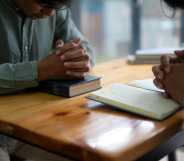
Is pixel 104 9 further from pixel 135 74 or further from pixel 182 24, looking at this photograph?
pixel 135 74

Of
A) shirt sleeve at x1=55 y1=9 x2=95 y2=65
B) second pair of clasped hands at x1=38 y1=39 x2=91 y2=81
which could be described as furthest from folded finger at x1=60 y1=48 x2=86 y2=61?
shirt sleeve at x1=55 y1=9 x2=95 y2=65

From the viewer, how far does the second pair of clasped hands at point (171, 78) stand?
0.99 meters

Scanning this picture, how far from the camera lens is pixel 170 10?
1.13 m

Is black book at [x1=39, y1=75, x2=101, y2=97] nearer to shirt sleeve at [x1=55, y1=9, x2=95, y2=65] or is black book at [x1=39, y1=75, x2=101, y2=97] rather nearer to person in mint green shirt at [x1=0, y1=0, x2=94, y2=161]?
person in mint green shirt at [x1=0, y1=0, x2=94, y2=161]

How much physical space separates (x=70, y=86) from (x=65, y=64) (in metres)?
0.08

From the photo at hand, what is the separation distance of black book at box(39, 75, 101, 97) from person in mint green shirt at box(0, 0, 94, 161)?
0.02m

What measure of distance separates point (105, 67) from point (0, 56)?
47 centimetres

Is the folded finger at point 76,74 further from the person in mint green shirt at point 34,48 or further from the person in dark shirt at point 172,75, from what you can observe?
the person in dark shirt at point 172,75

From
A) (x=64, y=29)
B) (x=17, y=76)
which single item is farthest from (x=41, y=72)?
(x=64, y=29)

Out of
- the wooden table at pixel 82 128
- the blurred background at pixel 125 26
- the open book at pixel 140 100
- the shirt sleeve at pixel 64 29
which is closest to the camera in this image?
the wooden table at pixel 82 128

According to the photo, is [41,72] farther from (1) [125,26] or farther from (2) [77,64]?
(1) [125,26]

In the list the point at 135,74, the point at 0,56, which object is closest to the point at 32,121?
the point at 0,56

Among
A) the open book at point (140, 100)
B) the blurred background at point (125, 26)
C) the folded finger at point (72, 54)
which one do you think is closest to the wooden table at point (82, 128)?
the open book at point (140, 100)

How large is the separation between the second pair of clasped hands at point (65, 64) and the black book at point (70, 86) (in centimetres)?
2
